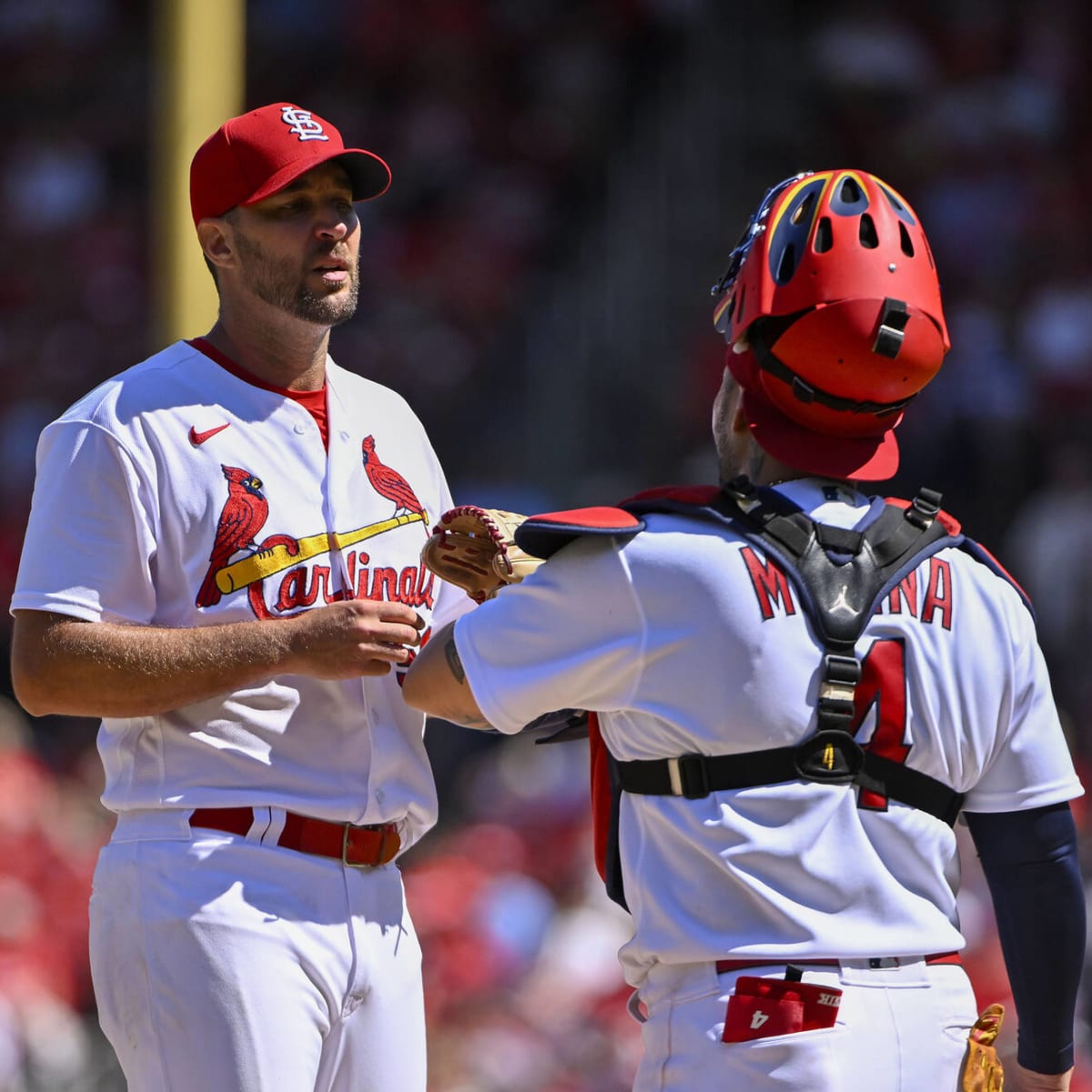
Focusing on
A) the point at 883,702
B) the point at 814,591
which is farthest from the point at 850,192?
the point at 883,702

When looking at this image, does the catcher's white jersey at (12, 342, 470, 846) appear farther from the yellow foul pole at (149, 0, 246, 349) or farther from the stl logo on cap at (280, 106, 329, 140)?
the yellow foul pole at (149, 0, 246, 349)

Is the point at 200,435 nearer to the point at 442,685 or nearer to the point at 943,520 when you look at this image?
the point at 442,685

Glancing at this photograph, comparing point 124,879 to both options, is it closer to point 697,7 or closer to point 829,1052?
point 829,1052

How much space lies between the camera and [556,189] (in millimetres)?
10695

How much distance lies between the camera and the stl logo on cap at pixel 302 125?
294cm

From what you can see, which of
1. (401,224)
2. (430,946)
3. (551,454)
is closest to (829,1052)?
(430,946)

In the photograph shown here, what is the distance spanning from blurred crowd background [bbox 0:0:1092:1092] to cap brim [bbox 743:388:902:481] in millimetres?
3028

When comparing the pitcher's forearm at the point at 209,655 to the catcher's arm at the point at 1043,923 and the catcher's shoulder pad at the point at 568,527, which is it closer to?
the catcher's shoulder pad at the point at 568,527

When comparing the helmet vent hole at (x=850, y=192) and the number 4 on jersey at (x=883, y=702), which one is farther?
the helmet vent hole at (x=850, y=192)

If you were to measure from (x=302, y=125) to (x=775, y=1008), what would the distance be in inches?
64.0

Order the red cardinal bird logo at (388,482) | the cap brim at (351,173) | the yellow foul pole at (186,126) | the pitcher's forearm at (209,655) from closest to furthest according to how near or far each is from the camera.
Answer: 1. the pitcher's forearm at (209,655)
2. the cap brim at (351,173)
3. the red cardinal bird logo at (388,482)
4. the yellow foul pole at (186,126)

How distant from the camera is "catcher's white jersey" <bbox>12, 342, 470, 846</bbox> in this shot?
2.71m

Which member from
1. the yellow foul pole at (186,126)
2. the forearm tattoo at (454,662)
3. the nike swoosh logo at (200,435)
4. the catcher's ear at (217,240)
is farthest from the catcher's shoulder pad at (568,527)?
the yellow foul pole at (186,126)

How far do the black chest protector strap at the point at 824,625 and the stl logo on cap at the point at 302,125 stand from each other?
3.23 feet
